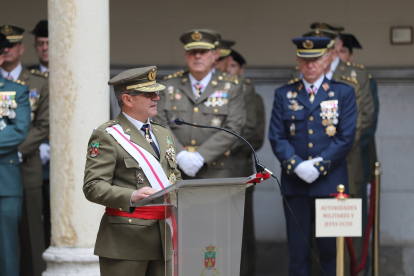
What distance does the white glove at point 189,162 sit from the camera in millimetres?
5965

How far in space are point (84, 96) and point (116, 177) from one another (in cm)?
179

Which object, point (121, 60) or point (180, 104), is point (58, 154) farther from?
point (121, 60)

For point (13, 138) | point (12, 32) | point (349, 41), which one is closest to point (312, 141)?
point (349, 41)

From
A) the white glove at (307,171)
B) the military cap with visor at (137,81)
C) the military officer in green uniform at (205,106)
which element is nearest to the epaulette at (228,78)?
the military officer in green uniform at (205,106)

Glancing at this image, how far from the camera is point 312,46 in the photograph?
597cm

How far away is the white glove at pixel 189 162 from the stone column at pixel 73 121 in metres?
0.74

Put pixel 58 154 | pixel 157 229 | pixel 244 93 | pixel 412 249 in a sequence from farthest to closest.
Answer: pixel 412 249 < pixel 244 93 < pixel 58 154 < pixel 157 229

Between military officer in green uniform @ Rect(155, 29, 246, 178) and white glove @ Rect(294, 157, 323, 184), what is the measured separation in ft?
2.20

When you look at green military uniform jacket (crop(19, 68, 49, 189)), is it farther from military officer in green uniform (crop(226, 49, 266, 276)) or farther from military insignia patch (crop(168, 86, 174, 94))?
military officer in green uniform (crop(226, 49, 266, 276))

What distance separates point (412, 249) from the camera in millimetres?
7926

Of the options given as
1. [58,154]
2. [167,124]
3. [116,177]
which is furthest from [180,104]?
[116,177]

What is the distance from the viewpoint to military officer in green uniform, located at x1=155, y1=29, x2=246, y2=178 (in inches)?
243

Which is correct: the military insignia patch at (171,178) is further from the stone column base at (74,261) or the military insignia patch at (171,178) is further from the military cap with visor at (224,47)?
the military cap with visor at (224,47)

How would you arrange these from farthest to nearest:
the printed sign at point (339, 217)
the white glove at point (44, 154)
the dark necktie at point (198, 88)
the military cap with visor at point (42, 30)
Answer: the military cap with visor at point (42, 30)
the white glove at point (44, 154)
the dark necktie at point (198, 88)
the printed sign at point (339, 217)
